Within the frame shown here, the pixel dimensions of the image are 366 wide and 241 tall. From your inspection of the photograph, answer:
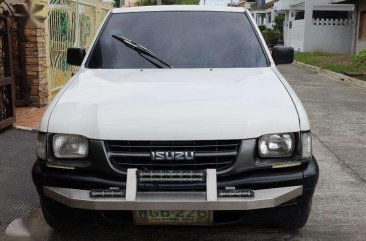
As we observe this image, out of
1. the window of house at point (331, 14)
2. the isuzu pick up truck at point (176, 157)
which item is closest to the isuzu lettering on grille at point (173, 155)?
the isuzu pick up truck at point (176, 157)

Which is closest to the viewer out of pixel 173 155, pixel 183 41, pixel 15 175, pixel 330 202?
pixel 173 155

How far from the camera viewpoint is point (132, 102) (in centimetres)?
340

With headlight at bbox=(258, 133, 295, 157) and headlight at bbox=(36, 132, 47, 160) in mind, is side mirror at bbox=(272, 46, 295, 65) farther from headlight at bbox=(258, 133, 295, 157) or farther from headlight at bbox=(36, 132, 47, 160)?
headlight at bbox=(36, 132, 47, 160)

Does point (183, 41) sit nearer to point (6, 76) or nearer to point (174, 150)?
point (174, 150)

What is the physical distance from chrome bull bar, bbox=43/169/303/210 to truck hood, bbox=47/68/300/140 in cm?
28

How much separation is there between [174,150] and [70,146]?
670mm

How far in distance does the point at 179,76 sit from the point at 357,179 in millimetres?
2707

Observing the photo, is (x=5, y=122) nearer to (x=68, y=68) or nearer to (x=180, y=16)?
(x=180, y=16)

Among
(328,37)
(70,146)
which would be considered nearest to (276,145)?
(70,146)

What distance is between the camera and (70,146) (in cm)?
325

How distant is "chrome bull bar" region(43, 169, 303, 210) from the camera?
302cm

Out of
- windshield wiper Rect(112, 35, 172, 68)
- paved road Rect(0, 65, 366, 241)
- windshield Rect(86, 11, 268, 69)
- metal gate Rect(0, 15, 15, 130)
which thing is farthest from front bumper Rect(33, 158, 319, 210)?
metal gate Rect(0, 15, 15, 130)

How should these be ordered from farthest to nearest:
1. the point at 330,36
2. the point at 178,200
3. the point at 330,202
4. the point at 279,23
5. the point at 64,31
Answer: the point at 279,23 → the point at 330,36 → the point at 64,31 → the point at 330,202 → the point at 178,200

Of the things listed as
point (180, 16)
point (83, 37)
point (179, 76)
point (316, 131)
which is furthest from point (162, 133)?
point (83, 37)
